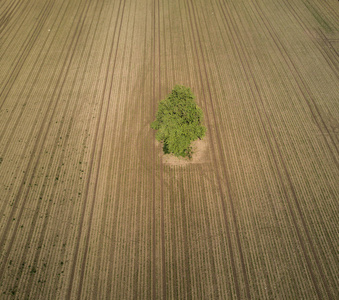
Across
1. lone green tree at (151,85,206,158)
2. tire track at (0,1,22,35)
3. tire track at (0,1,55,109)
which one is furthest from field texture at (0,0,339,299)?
lone green tree at (151,85,206,158)

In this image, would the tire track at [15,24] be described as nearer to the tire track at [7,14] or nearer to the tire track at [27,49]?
the tire track at [7,14]

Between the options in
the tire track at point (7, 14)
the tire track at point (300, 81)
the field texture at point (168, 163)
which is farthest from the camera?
the tire track at point (7, 14)

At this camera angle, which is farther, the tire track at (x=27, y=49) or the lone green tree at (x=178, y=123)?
the tire track at (x=27, y=49)

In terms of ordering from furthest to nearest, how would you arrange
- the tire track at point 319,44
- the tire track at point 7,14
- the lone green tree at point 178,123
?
the tire track at point 7,14
the tire track at point 319,44
the lone green tree at point 178,123

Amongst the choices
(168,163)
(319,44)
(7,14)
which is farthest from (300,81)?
(7,14)

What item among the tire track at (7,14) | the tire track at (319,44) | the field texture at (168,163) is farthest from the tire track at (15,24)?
the tire track at (319,44)
